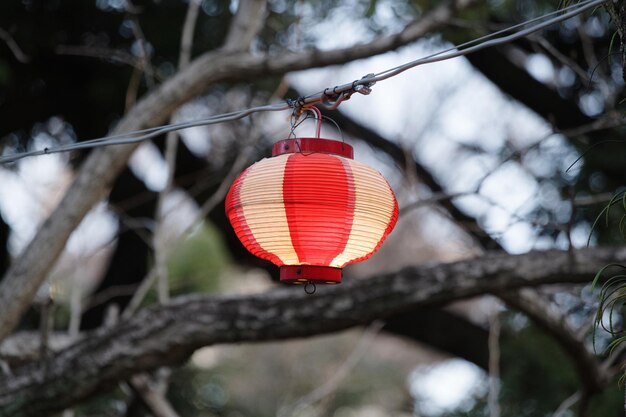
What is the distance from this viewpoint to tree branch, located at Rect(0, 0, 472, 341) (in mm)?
3121

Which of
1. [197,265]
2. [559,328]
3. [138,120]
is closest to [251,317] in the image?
[138,120]

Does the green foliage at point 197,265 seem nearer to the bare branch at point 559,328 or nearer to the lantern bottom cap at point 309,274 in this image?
the bare branch at point 559,328

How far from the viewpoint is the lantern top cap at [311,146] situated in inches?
71.5

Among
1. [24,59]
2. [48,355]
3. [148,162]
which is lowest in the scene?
[48,355]

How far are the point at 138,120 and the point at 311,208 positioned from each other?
1.68 metres

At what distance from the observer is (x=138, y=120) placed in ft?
10.6

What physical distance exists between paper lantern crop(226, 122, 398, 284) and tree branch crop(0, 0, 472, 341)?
145cm

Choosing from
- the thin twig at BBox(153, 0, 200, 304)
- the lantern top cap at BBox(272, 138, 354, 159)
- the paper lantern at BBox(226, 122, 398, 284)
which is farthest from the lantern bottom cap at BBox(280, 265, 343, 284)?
the thin twig at BBox(153, 0, 200, 304)

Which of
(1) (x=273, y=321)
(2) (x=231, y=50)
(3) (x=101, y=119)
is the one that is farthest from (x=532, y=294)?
(3) (x=101, y=119)

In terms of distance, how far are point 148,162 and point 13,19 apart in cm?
196

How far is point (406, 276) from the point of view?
3.03 metres

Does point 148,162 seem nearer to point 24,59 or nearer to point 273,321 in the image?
point 24,59

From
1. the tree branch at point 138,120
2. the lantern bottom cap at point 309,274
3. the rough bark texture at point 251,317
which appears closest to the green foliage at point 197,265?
the tree branch at point 138,120

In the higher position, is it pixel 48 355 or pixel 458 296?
pixel 458 296
